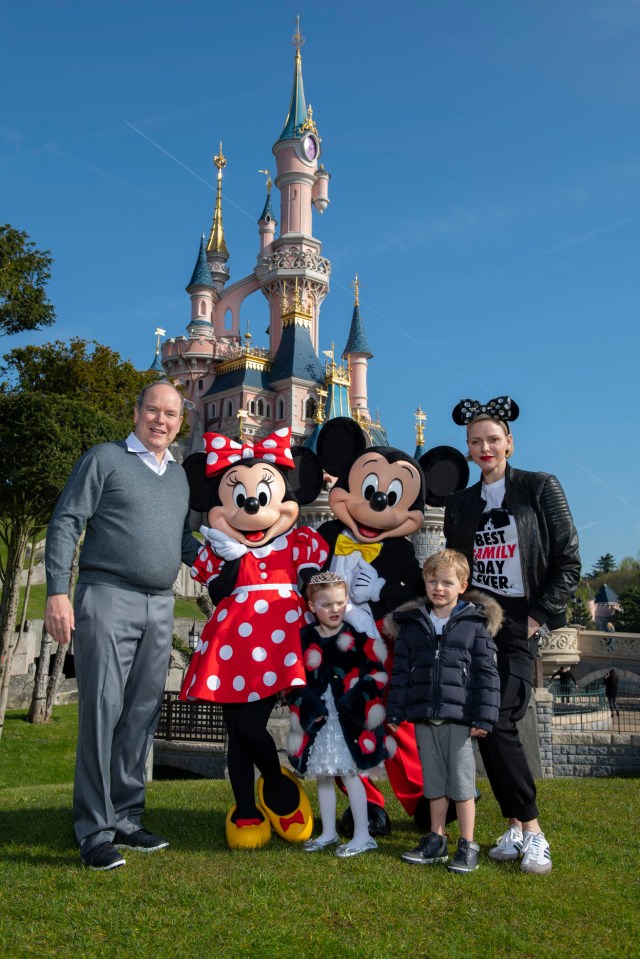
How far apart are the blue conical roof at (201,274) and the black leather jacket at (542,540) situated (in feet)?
159

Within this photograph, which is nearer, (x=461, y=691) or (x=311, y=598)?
(x=461, y=691)

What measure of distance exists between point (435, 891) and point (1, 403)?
13219 millimetres

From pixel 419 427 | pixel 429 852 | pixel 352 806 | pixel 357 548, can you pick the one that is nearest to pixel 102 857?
pixel 352 806

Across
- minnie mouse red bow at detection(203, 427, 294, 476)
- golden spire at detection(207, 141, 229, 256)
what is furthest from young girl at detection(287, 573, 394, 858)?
golden spire at detection(207, 141, 229, 256)

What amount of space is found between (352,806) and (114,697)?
135 cm

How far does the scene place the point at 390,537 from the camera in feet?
16.4

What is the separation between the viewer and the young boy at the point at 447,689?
153 inches

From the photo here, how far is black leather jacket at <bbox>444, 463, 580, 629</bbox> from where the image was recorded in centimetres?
420

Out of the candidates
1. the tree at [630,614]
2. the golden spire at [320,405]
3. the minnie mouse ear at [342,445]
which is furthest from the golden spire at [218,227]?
the minnie mouse ear at [342,445]

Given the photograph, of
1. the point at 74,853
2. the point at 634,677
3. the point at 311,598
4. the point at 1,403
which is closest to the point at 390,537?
the point at 311,598

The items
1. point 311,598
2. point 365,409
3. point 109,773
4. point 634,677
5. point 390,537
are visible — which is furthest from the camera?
point 365,409

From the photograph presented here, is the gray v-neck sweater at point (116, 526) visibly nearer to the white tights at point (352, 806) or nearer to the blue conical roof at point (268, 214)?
the white tights at point (352, 806)

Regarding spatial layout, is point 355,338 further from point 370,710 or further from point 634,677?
point 370,710

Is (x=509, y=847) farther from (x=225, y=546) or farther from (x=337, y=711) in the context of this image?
(x=225, y=546)
